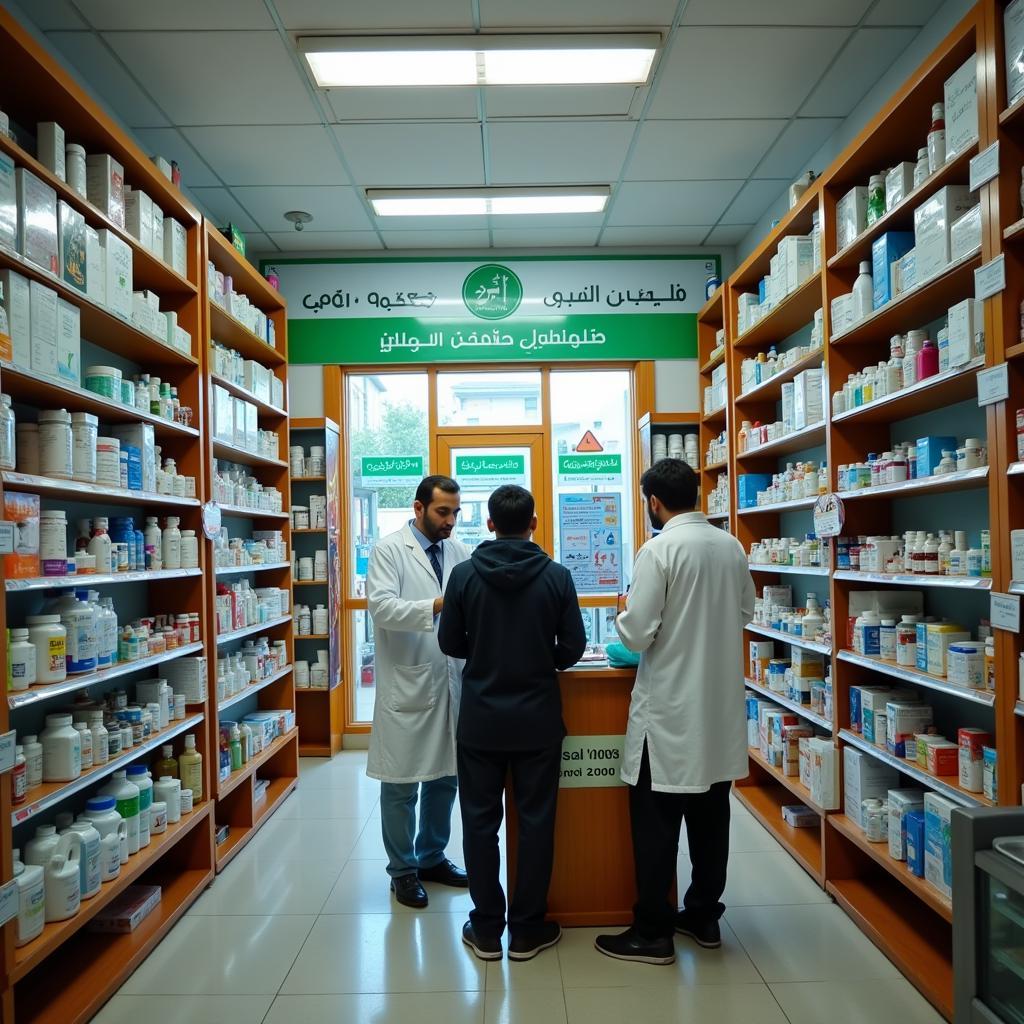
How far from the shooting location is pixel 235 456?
496cm

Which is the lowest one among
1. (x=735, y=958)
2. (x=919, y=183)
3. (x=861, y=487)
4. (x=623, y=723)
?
(x=735, y=958)

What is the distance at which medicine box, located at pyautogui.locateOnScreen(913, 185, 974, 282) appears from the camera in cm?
271

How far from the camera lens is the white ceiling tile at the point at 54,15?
10.8 ft

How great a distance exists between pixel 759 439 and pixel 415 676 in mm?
2662

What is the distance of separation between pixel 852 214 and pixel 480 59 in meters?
1.91

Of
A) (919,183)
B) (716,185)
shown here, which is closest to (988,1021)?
(919,183)

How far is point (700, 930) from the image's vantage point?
3.07m

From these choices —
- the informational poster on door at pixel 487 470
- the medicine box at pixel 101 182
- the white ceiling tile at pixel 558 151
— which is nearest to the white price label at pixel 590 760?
the medicine box at pixel 101 182

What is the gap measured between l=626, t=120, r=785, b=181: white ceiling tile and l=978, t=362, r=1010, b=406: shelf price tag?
2.76 meters

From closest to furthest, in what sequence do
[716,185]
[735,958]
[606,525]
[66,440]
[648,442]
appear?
[66,440], [735,958], [716,185], [648,442], [606,525]

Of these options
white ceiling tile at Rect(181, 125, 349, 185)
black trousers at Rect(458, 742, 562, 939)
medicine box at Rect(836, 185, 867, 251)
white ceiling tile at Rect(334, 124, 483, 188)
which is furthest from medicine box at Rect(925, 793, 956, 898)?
white ceiling tile at Rect(181, 125, 349, 185)

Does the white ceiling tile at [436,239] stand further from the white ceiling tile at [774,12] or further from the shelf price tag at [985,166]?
the shelf price tag at [985,166]

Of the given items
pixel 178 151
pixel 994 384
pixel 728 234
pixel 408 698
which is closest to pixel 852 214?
pixel 994 384

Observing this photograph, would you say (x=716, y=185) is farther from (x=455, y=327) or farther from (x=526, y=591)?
(x=526, y=591)
